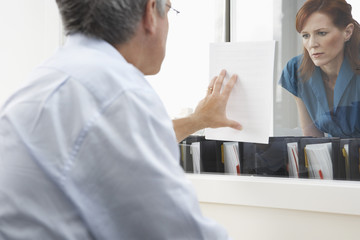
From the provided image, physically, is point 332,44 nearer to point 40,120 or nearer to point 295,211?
point 295,211

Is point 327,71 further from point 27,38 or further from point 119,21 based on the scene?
point 27,38

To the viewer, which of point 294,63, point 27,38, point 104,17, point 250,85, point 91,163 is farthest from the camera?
point 27,38

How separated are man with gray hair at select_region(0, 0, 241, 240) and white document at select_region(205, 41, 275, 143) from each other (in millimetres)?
721

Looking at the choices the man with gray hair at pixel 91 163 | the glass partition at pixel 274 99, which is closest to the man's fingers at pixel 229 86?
the glass partition at pixel 274 99

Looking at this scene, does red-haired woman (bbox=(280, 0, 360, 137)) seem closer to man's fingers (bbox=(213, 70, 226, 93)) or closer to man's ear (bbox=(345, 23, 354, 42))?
man's ear (bbox=(345, 23, 354, 42))

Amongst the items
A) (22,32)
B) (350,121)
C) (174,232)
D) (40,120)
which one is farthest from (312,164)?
(22,32)

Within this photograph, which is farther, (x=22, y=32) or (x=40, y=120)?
(x=22, y=32)

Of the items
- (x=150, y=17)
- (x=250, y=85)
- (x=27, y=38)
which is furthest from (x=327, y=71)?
(x=27, y=38)

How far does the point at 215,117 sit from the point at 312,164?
0.34 metres

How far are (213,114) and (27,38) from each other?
899 millimetres

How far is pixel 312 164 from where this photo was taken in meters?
1.29

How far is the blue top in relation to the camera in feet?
4.15

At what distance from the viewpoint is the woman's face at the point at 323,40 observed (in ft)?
4.18

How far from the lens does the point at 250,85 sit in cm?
124
